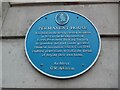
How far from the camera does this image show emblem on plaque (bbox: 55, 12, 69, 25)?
15.3 feet

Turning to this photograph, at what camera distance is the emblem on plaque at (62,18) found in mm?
4648

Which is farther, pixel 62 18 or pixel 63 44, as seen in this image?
pixel 62 18

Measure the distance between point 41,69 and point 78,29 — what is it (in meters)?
0.75

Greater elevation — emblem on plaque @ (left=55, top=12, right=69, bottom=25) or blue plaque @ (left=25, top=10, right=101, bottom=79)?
emblem on plaque @ (left=55, top=12, right=69, bottom=25)

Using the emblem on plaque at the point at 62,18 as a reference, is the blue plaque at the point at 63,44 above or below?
→ below

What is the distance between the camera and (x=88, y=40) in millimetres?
4527

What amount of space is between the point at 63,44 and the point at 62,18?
386mm

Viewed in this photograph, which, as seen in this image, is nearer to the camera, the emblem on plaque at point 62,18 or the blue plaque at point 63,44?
the blue plaque at point 63,44

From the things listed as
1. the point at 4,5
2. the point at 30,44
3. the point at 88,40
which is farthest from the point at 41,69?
the point at 4,5

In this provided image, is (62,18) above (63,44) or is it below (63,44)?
above

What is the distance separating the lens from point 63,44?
454 centimetres

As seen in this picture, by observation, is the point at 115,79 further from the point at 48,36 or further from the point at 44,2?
the point at 44,2

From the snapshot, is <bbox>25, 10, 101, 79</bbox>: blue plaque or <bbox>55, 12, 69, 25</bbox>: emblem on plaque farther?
<bbox>55, 12, 69, 25</bbox>: emblem on plaque

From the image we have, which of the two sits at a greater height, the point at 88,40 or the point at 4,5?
the point at 4,5
